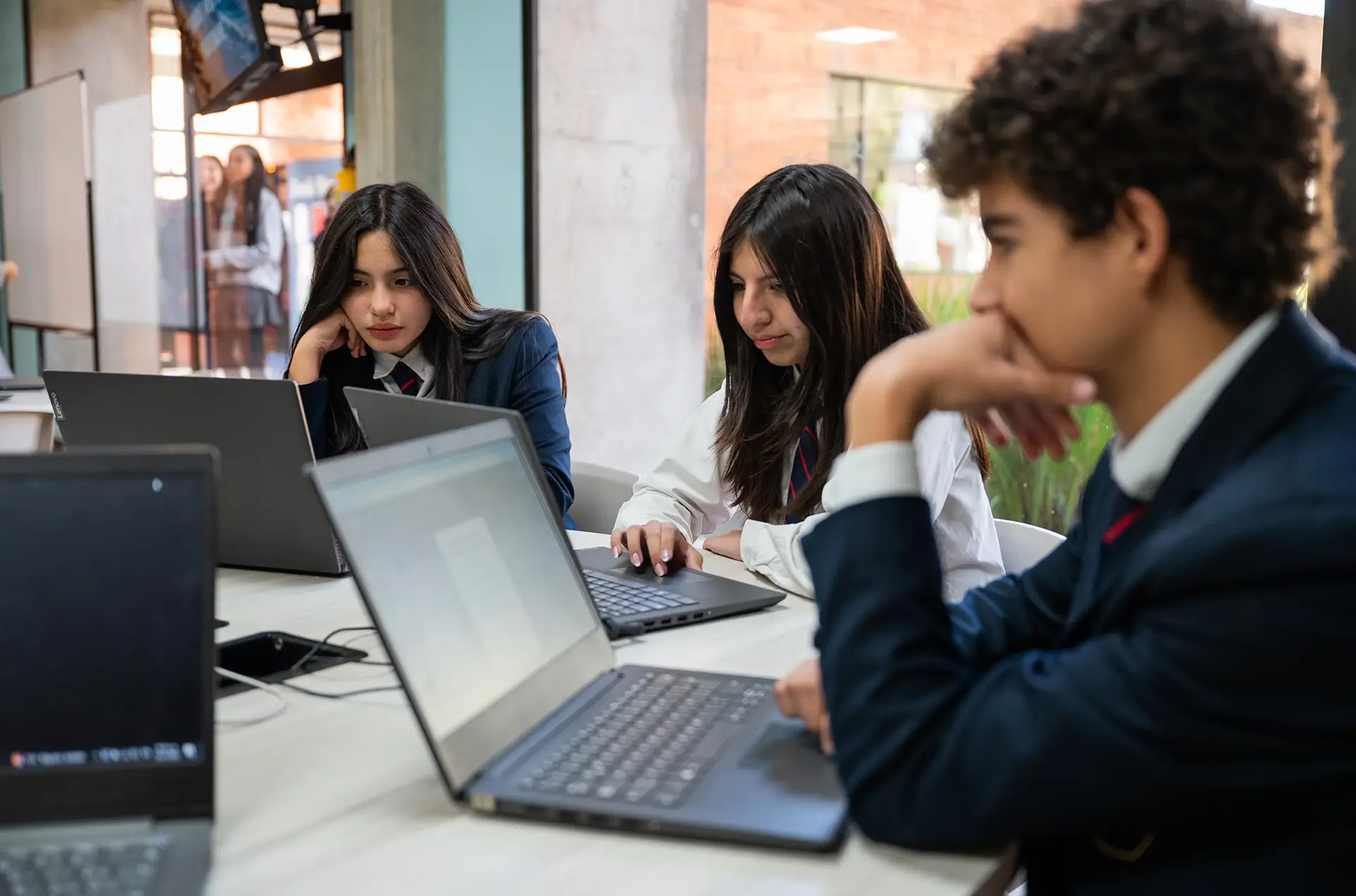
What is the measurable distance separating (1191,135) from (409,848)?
0.70 meters

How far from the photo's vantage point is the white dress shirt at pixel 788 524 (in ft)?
5.28

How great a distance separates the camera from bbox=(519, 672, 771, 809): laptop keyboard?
0.87 meters

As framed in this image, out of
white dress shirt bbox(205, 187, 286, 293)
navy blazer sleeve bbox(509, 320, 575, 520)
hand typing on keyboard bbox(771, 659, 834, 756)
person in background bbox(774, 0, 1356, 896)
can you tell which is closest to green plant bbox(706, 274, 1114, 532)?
navy blazer sleeve bbox(509, 320, 575, 520)

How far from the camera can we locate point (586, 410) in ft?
12.7

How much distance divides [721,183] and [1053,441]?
3.02m

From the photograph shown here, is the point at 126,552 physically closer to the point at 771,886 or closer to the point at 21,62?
the point at 771,886

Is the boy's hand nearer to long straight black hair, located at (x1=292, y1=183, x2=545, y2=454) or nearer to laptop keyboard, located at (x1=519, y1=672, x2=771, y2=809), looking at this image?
laptop keyboard, located at (x1=519, y1=672, x2=771, y2=809)

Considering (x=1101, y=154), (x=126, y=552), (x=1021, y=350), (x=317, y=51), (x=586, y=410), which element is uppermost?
(x=317, y=51)

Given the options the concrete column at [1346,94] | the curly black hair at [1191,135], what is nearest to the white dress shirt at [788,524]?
the curly black hair at [1191,135]

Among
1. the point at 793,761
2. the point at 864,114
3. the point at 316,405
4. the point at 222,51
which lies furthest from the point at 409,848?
the point at 222,51

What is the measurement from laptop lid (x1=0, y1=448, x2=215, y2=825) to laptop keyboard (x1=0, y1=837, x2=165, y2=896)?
31 mm

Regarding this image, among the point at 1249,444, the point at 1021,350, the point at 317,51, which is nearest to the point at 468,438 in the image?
the point at 1021,350

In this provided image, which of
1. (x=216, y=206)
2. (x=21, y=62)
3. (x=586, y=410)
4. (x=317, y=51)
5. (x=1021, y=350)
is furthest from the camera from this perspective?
(x=21, y=62)

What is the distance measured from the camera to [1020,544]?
5.76 ft
